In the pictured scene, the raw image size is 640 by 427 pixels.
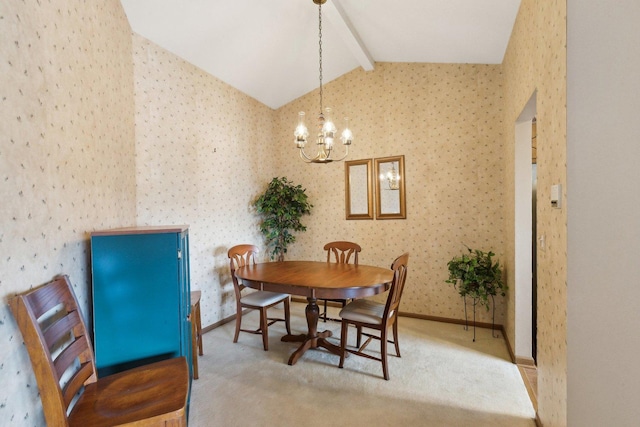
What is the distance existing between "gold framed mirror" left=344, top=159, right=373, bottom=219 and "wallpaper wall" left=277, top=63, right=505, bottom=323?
0.09 m

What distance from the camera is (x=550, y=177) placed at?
1.64 m

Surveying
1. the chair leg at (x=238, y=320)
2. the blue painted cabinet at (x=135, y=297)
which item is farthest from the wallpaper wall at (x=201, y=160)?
the blue painted cabinet at (x=135, y=297)

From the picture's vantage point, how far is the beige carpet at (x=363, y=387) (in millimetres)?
1972

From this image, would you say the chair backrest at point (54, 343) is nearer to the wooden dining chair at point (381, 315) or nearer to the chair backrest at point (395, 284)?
the wooden dining chair at point (381, 315)

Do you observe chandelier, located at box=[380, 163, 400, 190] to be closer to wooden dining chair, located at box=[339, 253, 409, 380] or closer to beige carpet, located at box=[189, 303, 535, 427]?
wooden dining chair, located at box=[339, 253, 409, 380]

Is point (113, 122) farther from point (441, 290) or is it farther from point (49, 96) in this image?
point (441, 290)

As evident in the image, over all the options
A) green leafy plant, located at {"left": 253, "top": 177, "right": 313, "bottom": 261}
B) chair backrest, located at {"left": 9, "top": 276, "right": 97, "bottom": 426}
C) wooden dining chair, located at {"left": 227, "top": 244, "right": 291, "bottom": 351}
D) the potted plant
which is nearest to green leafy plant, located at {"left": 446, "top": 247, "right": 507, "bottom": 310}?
the potted plant

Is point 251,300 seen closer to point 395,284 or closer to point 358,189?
point 395,284

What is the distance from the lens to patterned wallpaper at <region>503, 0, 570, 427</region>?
1.43 meters

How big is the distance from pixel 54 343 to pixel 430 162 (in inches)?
147

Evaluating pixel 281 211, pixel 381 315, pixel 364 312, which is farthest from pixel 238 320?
pixel 281 211

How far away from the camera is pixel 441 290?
144 inches

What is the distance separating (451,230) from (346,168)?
1639mm

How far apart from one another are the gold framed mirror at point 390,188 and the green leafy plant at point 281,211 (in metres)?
1.08
